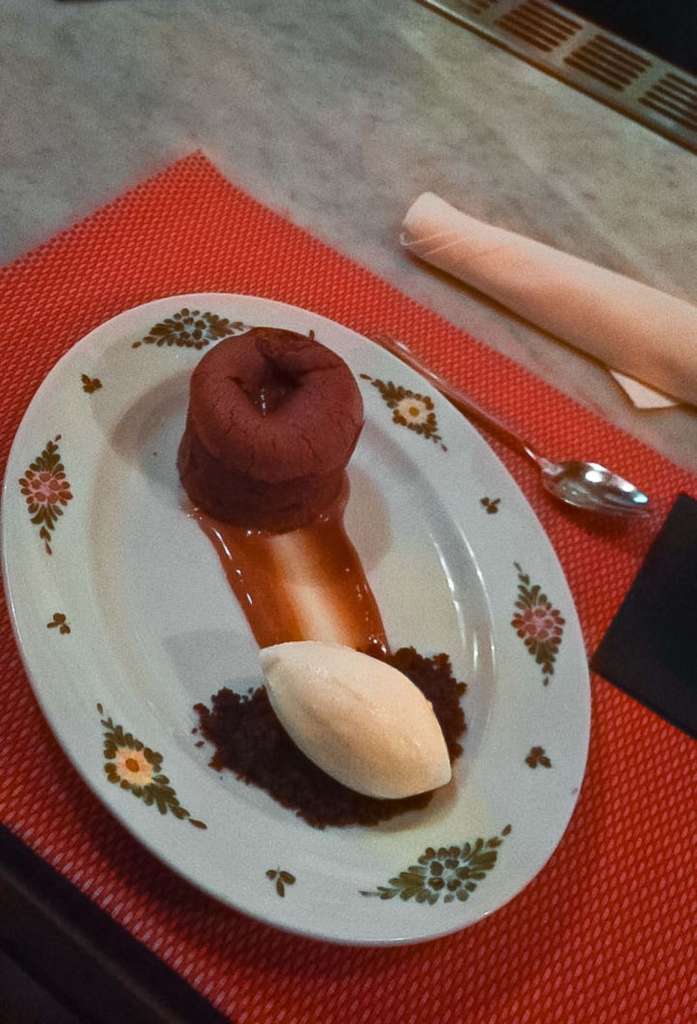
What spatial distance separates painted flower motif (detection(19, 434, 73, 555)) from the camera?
802 mm

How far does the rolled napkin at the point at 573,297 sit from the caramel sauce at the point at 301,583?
1.51 feet

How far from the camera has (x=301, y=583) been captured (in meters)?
0.94

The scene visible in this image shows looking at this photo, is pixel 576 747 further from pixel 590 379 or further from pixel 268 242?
pixel 268 242

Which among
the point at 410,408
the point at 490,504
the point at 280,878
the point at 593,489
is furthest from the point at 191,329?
the point at 280,878

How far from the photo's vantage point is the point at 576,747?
81 centimetres

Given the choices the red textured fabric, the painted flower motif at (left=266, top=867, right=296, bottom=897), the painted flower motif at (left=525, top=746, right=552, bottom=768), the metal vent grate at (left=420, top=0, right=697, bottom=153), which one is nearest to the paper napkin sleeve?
the red textured fabric

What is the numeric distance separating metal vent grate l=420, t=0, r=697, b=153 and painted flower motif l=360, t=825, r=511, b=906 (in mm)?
1350

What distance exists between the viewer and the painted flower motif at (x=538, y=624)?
87 centimetres

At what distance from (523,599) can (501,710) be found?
0.13 m

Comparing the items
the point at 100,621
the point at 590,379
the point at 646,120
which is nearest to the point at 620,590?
the point at 590,379

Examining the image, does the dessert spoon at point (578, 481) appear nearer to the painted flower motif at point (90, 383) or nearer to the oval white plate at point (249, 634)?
the oval white plate at point (249, 634)

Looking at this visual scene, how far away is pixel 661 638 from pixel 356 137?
930 mm

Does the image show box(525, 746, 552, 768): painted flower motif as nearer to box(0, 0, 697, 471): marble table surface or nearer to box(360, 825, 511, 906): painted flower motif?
box(360, 825, 511, 906): painted flower motif

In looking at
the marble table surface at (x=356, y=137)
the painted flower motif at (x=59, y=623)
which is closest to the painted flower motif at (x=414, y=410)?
the marble table surface at (x=356, y=137)
